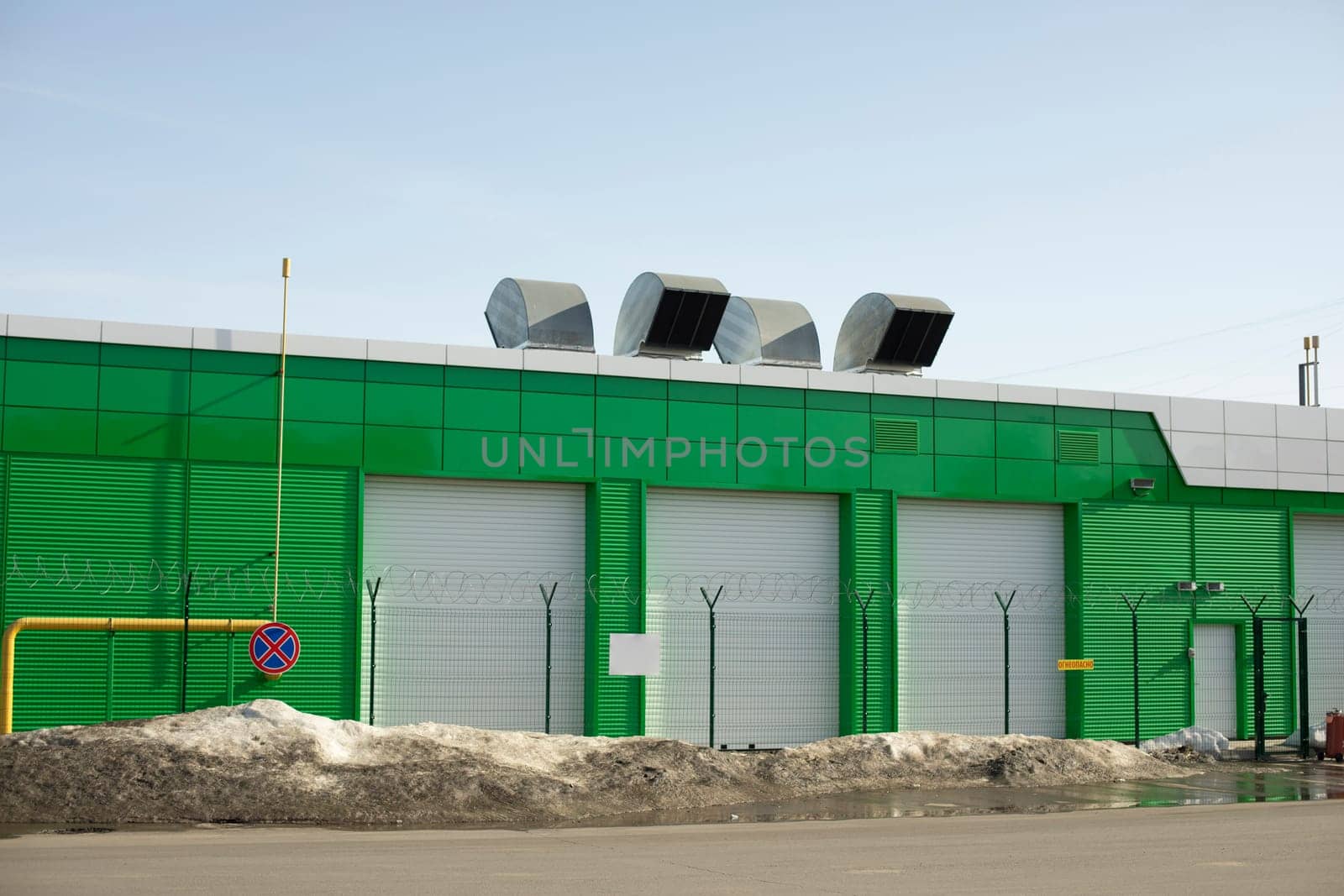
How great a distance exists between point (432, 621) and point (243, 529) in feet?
12.2

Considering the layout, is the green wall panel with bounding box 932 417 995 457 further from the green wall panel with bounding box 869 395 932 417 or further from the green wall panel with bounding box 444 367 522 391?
the green wall panel with bounding box 444 367 522 391

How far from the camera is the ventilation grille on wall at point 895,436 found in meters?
30.4

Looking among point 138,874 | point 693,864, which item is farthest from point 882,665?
point 138,874

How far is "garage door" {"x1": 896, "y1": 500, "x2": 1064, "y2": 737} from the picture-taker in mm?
30375

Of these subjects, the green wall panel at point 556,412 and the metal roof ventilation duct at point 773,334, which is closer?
the green wall panel at point 556,412

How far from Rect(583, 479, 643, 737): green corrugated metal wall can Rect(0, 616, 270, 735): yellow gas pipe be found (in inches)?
235

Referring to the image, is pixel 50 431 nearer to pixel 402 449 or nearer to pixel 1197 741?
pixel 402 449

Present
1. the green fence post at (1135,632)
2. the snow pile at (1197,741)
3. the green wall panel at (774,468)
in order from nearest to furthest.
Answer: the snow pile at (1197,741) → the green fence post at (1135,632) → the green wall panel at (774,468)

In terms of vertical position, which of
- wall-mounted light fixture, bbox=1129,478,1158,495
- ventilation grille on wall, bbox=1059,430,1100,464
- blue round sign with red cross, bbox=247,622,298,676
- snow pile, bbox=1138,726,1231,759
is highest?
ventilation grille on wall, bbox=1059,430,1100,464

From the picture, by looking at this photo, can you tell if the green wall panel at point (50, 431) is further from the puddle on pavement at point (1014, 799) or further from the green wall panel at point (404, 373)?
the puddle on pavement at point (1014, 799)

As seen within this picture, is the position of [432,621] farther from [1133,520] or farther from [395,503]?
[1133,520]

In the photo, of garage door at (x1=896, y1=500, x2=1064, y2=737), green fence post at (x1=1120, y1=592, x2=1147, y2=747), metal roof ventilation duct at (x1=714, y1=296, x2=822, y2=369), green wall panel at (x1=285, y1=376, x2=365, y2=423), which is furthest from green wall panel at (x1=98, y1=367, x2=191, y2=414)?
green fence post at (x1=1120, y1=592, x2=1147, y2=747)

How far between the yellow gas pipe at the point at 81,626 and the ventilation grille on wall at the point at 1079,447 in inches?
662

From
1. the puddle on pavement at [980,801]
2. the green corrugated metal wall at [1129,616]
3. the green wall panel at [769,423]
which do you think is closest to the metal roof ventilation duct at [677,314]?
the green wall panel at [769,423]
